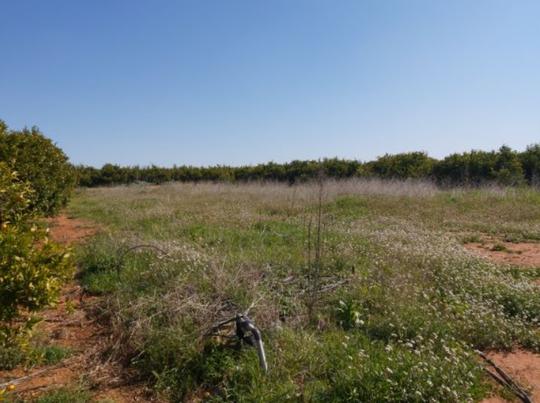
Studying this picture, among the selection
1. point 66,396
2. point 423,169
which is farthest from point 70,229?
point 423,169

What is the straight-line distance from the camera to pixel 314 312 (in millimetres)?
3752

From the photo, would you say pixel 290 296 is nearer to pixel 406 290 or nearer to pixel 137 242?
pixel 406 290

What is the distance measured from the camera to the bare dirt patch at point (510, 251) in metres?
6.39

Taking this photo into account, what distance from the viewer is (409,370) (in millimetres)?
2578

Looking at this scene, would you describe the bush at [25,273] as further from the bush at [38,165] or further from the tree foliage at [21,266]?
the bush at [38,165]

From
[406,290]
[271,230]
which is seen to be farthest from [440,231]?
[406,290]

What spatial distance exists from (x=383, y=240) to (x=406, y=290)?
8.84 feet

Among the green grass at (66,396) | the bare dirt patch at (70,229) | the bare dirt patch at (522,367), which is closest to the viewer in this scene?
the green grass at (66,396)

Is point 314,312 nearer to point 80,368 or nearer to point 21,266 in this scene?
point 80,368

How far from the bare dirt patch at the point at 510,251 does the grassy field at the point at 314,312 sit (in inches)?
31.5

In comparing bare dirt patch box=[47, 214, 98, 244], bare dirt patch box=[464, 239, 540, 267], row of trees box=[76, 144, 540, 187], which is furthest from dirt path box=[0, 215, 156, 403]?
row of trees box=[76, 144, 540, 187]

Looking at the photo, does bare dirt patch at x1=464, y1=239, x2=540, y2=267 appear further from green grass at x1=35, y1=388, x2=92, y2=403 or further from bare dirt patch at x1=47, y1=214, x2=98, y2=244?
bare dirt patch at x1=47, y1=214, x2=98, y2=244

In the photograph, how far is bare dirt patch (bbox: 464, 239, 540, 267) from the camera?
21.0ft

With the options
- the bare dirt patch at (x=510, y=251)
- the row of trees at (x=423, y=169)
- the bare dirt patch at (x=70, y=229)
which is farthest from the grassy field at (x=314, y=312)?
the row of trees at (x=423, y=169)
